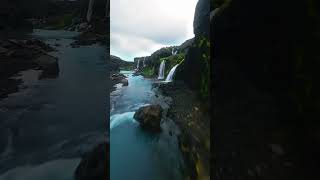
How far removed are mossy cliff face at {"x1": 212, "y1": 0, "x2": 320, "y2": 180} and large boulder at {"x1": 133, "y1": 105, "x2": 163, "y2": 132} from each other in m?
0.40

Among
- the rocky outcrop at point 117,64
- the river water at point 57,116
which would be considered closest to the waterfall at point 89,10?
the river water at point 57,116

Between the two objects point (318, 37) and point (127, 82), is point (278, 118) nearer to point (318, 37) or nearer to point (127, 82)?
point (318, 37)

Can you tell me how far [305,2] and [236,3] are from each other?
1.51 feet

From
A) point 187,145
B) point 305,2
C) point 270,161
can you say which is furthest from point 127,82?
point 305,2

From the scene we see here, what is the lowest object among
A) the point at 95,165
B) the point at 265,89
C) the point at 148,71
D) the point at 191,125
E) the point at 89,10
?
the point at 95,165

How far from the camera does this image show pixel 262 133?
79.0 inches

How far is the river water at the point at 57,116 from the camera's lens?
1812 mm

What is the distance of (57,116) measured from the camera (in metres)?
1.92

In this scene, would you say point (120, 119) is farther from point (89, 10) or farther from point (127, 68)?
point (89, 10)

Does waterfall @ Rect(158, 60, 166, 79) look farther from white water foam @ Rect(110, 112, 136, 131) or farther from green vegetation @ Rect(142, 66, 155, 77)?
white water foam @ Rect(110, 112, 136, 131)

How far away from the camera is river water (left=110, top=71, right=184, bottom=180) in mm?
2057

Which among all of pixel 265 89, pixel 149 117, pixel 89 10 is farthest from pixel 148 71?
pixel 265 89

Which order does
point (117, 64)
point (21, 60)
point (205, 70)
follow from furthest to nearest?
1. point (205, 70)
2. point (117, 64)
3. point (21, 60)

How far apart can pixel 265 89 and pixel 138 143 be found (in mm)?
880
